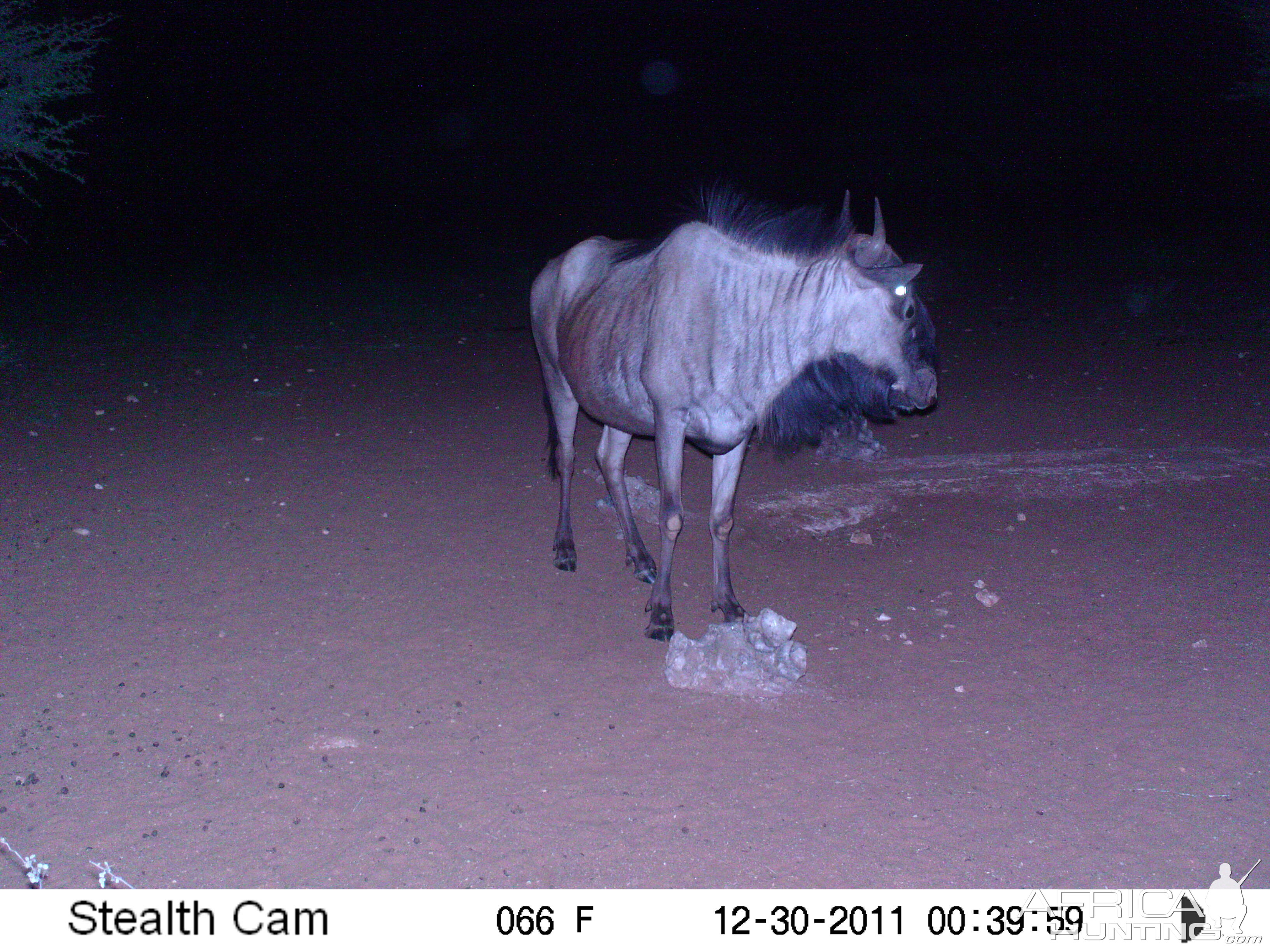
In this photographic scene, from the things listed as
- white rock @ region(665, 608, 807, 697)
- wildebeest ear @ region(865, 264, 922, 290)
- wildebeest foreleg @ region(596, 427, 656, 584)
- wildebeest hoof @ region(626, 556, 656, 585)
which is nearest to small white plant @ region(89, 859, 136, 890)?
white rock @ region(665, 608, 807, 697)

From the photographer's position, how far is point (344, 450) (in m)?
8.09

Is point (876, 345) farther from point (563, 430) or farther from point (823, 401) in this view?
point (563, 430)

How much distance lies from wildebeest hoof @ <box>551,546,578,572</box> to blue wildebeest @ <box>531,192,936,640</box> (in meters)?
0.76

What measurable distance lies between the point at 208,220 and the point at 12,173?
3.98m

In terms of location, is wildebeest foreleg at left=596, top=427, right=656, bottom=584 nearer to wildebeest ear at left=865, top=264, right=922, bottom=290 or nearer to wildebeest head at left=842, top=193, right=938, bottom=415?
wildebeest head at left=842, top=193, right=938, bottom=415

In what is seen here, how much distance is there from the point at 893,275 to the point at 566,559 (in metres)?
2.66

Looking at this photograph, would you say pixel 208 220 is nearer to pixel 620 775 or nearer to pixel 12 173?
pixel 12 173

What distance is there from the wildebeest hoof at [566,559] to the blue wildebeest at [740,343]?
29.9 inches

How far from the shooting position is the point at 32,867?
11.2ft

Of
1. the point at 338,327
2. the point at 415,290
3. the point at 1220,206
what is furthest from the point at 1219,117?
the point at 338,327

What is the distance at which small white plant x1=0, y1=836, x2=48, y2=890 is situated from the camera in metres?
3.33

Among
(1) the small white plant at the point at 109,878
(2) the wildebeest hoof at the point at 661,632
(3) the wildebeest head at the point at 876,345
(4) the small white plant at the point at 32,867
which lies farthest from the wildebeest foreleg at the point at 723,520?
(4) the small white plant at the point at 32,867

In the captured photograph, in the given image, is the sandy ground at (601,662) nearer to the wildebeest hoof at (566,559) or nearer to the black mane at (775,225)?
the wildebeest hoof at (566,559)

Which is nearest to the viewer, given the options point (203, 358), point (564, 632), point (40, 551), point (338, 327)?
point (564, 632)
